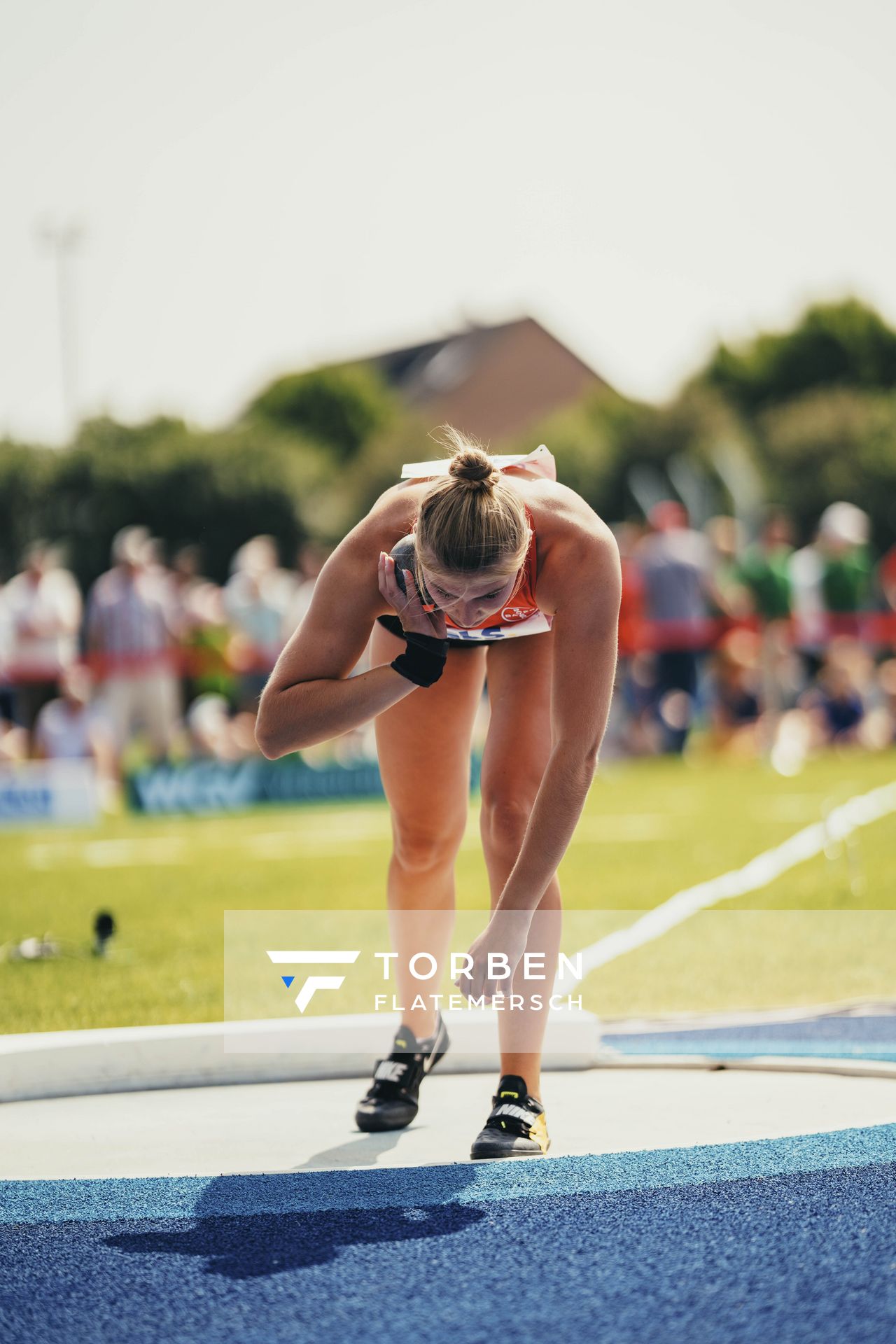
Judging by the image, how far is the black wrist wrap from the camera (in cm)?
360

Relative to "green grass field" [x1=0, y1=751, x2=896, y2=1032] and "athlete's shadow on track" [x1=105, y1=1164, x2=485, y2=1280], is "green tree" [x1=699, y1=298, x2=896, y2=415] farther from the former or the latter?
"athlete's shadow on track" [x1=105, y1=1164, x2=485, y2=1280]

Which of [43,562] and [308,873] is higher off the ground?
[43,562]

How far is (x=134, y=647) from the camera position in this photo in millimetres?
15844

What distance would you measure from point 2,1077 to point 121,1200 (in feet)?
4.18

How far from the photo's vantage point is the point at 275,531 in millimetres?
53875

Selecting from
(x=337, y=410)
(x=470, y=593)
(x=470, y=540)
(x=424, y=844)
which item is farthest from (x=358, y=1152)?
(x=337, y=410)

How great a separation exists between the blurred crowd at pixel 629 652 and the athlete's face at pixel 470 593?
11.2 meters

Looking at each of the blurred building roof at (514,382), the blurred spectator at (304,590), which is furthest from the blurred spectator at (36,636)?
the blurred building roof at (514,382)

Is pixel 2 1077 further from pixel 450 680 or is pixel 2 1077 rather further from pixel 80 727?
pixel 80 727

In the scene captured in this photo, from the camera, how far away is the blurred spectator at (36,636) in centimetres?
1559

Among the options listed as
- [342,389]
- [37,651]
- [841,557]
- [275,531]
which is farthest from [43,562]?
[342,389]
